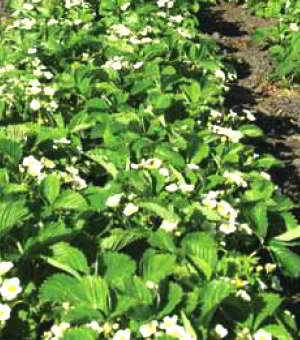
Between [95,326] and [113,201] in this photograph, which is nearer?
[95,326]

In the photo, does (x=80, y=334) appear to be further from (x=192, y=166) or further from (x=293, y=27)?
(x=293, y=27)

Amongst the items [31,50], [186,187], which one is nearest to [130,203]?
[186,187]

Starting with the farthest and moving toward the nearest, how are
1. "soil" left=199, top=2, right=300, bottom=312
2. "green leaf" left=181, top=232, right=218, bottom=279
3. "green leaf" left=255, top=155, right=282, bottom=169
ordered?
"soil" left=199, top=2, right=300, bottom=312
"green leaf" left=255, top=155, right=282, bottom=169
"green leaf" left=181, top=232, right=218, bottom=279

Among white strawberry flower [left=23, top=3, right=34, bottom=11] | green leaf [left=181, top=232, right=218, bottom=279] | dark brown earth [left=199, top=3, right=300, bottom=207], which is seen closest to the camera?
green leaf [left=181, top=232, right=218, bottom=279]

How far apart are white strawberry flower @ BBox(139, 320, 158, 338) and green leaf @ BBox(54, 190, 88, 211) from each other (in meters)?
0.98

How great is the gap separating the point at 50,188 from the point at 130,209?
1.48 ft

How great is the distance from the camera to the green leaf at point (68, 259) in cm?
352

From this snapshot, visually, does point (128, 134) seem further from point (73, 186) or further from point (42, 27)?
point (42, 27)

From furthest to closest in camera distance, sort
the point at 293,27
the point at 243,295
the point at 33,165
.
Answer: the point at 293,27, the point at 33,165, the point at 243,295

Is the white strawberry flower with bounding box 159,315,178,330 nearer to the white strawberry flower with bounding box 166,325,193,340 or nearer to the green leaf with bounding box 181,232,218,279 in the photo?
the white strawberry flower with bounding box 166,325,193,340

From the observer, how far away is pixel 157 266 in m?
3.52

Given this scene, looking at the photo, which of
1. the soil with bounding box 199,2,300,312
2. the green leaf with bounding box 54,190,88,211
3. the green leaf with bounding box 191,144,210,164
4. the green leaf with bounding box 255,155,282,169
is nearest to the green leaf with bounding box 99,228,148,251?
the green leaf with bounding box 54,190,88,211

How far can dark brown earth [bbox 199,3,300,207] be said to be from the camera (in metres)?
6.77

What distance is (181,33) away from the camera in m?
7.26
